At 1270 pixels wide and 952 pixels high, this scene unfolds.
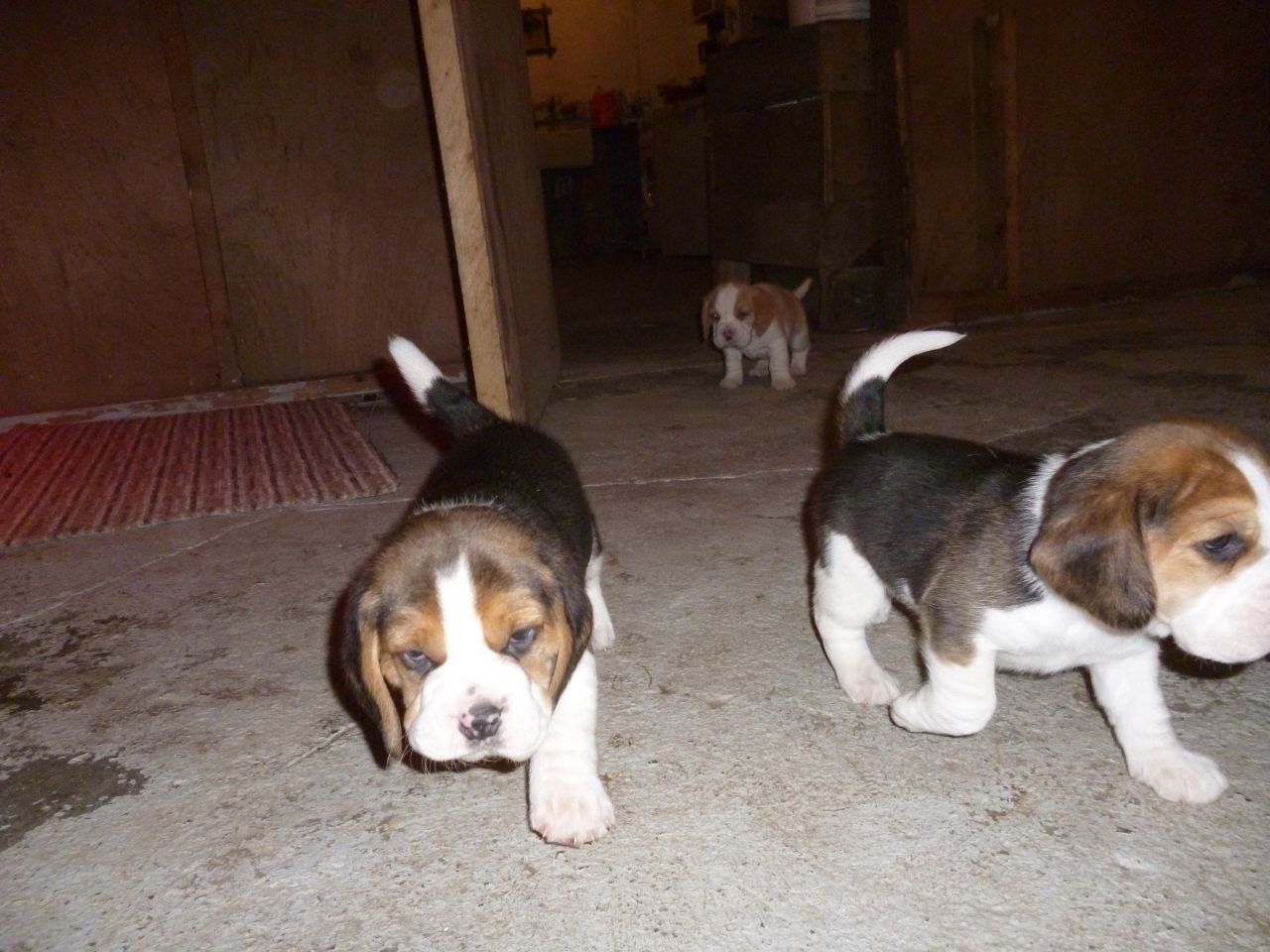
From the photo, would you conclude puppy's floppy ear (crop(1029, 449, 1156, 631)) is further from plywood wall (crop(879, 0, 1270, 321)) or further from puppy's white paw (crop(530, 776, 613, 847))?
plywood wall (crop(879, 0, 1270, 321))

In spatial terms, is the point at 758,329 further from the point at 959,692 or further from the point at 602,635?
the point at 959,692

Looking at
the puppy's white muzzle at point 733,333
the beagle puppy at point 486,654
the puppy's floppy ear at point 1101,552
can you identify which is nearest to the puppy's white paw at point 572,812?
the beagle puppy at point 486,654

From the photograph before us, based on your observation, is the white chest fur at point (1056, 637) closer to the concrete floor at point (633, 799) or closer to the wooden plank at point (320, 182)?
the concrete floor at point (633, 799)

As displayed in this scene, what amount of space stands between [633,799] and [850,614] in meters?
0.75

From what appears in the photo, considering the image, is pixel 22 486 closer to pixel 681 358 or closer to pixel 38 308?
pixel 38 308

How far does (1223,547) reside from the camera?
1.73 m

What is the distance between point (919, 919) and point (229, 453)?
183 inches

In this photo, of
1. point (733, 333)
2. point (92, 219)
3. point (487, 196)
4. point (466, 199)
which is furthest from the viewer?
point (92, 219)

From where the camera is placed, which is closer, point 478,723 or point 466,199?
point 478,723

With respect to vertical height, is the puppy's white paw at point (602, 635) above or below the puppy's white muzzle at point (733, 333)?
below

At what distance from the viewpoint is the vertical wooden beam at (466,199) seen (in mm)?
3932

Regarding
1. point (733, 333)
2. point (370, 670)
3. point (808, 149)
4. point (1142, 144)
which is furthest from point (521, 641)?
point (1142, 144)

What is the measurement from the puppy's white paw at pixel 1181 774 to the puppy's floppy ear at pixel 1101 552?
423mm

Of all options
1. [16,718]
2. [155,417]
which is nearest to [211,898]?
[16,718]
